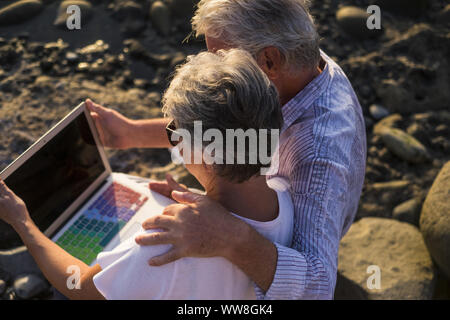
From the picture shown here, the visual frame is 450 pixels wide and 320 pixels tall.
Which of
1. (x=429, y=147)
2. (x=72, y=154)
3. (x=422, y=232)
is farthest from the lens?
(x=429, y=147)

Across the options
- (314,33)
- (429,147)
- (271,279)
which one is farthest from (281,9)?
(429,147)

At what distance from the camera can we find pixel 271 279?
1637mm

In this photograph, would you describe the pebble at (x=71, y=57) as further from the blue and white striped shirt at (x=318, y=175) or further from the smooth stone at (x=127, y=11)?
the blue and white striped shirt at (x=318, y=175)

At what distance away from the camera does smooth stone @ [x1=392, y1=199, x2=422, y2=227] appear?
324 centimetres

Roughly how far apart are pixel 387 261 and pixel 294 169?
4.56ft

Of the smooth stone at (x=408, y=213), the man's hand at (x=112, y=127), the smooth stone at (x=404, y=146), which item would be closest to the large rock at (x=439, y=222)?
the smooth stone at (x=408, y=213)

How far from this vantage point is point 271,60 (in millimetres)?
2029

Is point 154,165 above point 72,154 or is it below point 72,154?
below

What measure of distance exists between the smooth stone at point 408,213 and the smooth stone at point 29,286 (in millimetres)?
2596

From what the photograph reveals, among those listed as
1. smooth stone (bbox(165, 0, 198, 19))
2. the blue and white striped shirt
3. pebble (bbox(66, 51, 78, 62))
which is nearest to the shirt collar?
the blue and white striped shirt

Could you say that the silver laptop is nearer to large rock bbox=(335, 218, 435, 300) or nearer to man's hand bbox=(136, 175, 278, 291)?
man's hand bbox=(136, 175, 278, 291)

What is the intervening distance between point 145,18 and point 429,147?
322 centimetres

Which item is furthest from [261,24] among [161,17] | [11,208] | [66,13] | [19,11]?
[19,11]

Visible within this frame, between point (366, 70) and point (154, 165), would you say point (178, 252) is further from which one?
point (366, 70)
